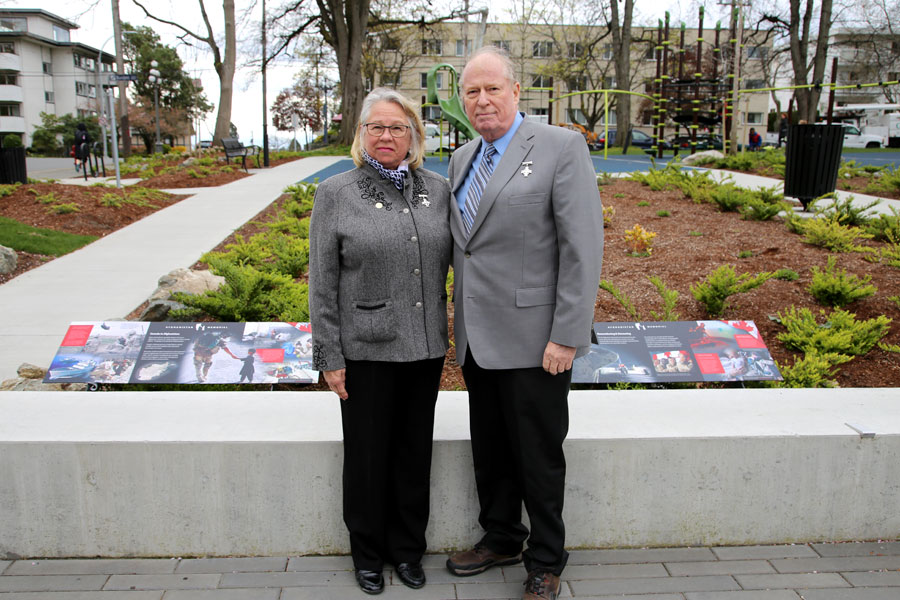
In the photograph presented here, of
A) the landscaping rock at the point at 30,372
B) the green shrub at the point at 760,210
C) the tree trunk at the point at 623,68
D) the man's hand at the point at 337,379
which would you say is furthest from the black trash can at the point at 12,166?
the tree trunk at the point at 623,68

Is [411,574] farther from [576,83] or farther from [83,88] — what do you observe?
[83,88]

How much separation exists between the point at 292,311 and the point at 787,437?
2.93 meters

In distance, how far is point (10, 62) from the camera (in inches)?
2343

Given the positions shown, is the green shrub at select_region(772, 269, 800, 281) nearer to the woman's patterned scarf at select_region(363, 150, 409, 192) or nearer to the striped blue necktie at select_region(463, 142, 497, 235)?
the striped blue necktie at select_region(463, 142, 497, 235)

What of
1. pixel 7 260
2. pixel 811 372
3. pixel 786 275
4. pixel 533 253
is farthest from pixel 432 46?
pixel 533 253

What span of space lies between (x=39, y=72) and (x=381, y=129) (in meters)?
71.7

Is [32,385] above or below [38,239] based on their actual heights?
below

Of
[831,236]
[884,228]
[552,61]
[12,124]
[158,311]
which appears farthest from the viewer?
[12,124]

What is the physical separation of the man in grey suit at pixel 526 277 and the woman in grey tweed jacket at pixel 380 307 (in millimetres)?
132

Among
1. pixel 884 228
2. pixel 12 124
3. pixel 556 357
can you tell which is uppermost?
pixel 12 124

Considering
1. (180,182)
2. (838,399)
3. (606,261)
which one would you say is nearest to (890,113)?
(180,182)

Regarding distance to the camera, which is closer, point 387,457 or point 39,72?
point 387,457

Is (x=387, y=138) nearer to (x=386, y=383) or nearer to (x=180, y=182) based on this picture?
(x=386, y=383)

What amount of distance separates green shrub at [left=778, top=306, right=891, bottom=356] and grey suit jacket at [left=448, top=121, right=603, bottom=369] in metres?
2.38
